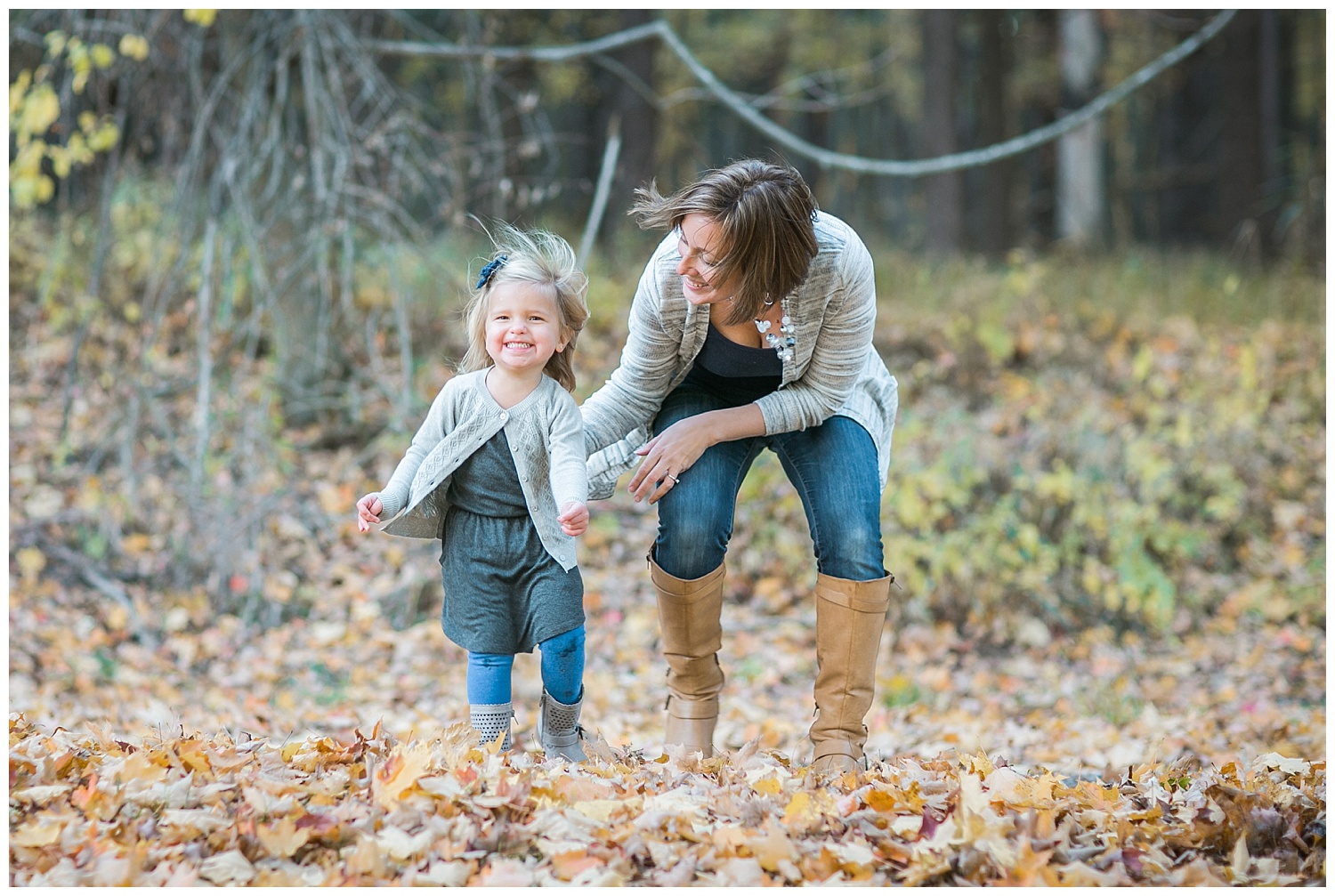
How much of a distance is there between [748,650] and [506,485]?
3150 mm

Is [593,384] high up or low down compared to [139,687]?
up

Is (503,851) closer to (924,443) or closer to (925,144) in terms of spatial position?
(924,443)

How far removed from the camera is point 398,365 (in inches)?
275

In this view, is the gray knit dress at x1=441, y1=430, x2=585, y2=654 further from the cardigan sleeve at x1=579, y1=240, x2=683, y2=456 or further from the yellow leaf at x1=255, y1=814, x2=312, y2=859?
the yellow leaf at x1=255, y1=814, x2=312, y2=859

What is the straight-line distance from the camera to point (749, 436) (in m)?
2.92

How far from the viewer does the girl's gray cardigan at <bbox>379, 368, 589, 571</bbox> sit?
2.70m

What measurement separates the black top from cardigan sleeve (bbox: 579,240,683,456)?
78mm

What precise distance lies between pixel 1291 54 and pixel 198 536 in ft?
51.7

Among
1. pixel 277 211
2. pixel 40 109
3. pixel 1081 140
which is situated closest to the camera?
pixel 40 109

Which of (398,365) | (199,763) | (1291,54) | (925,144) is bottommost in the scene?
(199,763)

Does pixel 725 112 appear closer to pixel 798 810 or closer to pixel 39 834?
pixel 798 810

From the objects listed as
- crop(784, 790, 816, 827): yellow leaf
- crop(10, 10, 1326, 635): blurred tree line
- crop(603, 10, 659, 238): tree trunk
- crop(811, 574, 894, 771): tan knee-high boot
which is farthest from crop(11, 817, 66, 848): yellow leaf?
crop(603, 10, 659, 238): tree trunk

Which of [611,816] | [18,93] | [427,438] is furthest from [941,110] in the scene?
[611,816]

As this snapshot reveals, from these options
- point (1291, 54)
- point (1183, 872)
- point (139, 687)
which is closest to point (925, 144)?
point (1291, 54)
